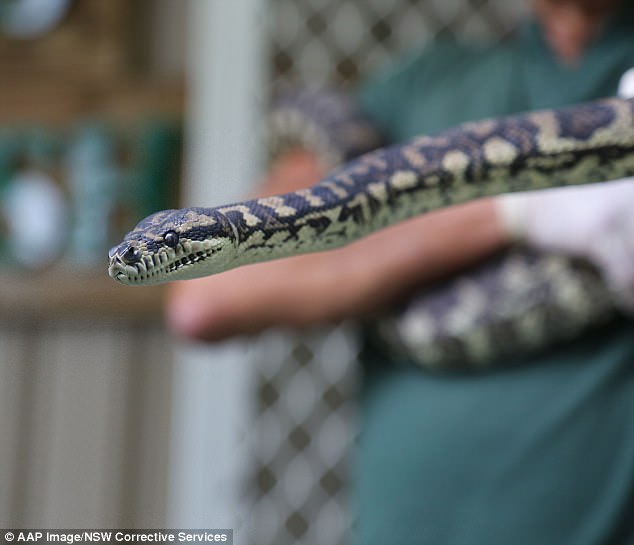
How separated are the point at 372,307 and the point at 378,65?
1.07 meters

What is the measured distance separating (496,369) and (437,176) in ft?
1.36

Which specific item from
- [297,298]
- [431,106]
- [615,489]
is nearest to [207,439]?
[297,298]

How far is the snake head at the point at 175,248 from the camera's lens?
0.58m

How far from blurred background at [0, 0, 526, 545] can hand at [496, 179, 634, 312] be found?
0.99 meters

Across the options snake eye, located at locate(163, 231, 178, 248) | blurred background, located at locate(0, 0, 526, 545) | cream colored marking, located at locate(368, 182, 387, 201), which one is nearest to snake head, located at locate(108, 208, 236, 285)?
snake eye, located at locate(163, 231, 178, 248)

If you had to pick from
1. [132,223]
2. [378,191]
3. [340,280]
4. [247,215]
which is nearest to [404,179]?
[378,191]

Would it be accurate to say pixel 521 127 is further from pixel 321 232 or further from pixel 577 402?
pixel 577 402

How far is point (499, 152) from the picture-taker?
709 mm

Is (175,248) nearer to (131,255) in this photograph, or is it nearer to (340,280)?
(131,255)

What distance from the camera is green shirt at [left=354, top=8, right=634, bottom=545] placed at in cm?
95

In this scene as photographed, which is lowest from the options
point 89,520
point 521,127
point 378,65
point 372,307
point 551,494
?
point 89,520

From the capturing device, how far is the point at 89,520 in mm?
2275

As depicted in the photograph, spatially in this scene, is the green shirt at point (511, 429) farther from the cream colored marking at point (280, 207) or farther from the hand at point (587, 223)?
the cream colored marking at point (280, 207)

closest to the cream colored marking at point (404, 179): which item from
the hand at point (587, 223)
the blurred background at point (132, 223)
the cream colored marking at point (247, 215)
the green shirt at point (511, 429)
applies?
the cream colored marking at point (247, 215)
